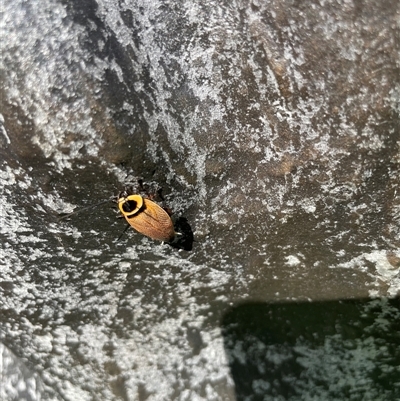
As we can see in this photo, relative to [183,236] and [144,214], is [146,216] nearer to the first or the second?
[144,214]

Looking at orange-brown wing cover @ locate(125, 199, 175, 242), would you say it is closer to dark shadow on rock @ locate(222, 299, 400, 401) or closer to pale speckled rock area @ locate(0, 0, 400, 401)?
pale speckled rock area @ locate(0, 0, 400, 401)

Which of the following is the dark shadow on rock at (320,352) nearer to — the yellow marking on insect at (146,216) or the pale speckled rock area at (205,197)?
the pale speckled rock area at (205,197)

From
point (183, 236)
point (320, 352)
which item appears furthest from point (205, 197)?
point (320, 352)

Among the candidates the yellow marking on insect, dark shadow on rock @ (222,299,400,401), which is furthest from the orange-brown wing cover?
dark shadow on rock @ (222,299,400,401)

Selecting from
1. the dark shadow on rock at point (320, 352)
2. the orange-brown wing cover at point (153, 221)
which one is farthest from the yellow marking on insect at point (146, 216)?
the dark shadow on rock at point (320, 352)

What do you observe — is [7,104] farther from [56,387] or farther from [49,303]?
[56,387]

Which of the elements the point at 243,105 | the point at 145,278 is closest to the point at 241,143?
the point at 243,105
